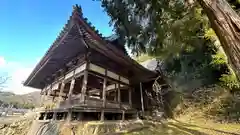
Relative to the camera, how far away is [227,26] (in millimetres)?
1847

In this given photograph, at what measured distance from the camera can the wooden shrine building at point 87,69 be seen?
7254mm

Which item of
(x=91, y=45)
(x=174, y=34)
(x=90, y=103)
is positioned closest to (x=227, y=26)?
(x=91, y=45)

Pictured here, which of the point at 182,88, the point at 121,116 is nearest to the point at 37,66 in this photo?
the point at 121,116

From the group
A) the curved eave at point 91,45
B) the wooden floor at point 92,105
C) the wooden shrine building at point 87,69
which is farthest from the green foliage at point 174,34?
the wooden floor at point 92,105

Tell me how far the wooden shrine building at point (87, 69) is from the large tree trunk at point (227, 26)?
5.53 meters

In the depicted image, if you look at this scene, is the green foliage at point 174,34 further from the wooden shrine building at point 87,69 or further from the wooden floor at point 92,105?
the wooden floor at point 92,105

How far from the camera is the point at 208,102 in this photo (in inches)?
426

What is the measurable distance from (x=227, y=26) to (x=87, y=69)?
681 centimetres

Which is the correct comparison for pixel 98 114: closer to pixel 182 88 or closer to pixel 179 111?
pixel 179 111

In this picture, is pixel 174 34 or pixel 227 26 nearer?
pixel 227 26

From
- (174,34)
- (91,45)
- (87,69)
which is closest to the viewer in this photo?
(91,45)

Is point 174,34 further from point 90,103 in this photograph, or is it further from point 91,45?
point 90,103

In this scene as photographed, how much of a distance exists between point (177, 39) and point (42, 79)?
11233 millimetres

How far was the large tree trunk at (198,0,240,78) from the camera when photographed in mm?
1748
